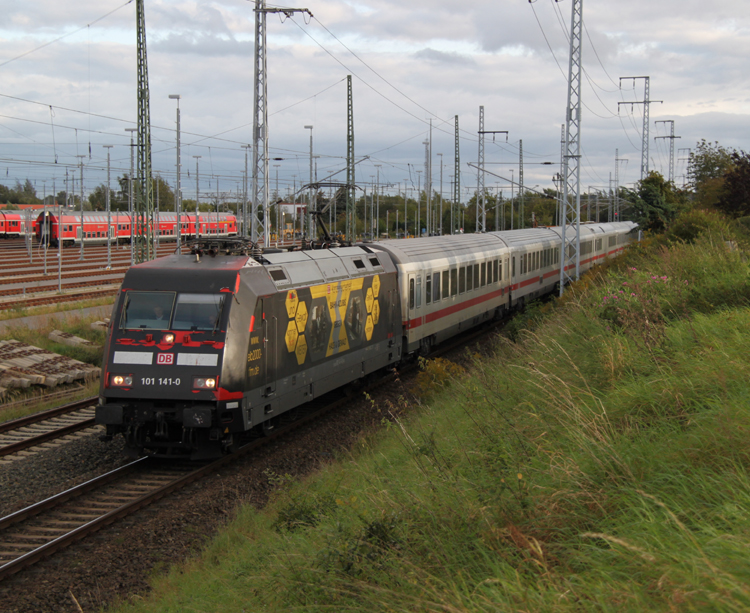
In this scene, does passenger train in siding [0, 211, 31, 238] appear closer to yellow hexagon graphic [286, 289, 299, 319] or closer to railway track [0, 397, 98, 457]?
railway track [0, 397, 98, 457]

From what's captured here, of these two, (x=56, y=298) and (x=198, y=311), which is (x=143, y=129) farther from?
(x=198, y=311)

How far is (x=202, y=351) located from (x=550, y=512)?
662 centimetres

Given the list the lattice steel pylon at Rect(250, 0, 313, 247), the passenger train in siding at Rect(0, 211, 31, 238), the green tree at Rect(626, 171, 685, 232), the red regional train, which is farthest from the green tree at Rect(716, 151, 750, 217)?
the passenger train in siding at Rect(0, 211, 31, 238)

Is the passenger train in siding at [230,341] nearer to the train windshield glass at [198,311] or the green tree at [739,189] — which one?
the train windshield glass at [198,311]

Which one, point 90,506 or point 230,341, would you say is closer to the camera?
point 90,506

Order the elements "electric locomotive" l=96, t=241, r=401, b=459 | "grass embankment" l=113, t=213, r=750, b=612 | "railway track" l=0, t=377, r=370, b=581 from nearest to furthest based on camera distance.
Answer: "grass embankment" l=113, t=213, r=750, b=612, "railway track" l=0, t=377, r=370, b=581, "electric locomotive" l=96, t=241, r=401, b=459

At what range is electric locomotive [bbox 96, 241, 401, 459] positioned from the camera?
1014 centimetres

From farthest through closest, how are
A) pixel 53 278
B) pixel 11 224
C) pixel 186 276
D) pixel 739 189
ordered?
1. pixel 11 224
2. pixel 53 278
3. pixel 739 189
4. pixel 186 276

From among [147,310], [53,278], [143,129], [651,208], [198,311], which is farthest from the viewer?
[651,208]

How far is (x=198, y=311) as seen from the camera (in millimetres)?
10414

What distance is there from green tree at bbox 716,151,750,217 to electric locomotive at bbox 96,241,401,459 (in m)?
28.3

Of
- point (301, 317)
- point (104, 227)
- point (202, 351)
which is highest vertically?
point (104, 227)

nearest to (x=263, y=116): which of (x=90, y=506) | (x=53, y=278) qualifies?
(x=90, y=506)

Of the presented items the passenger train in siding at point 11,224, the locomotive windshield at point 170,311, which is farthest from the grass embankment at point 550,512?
the passenger train in siding at point 11,224
